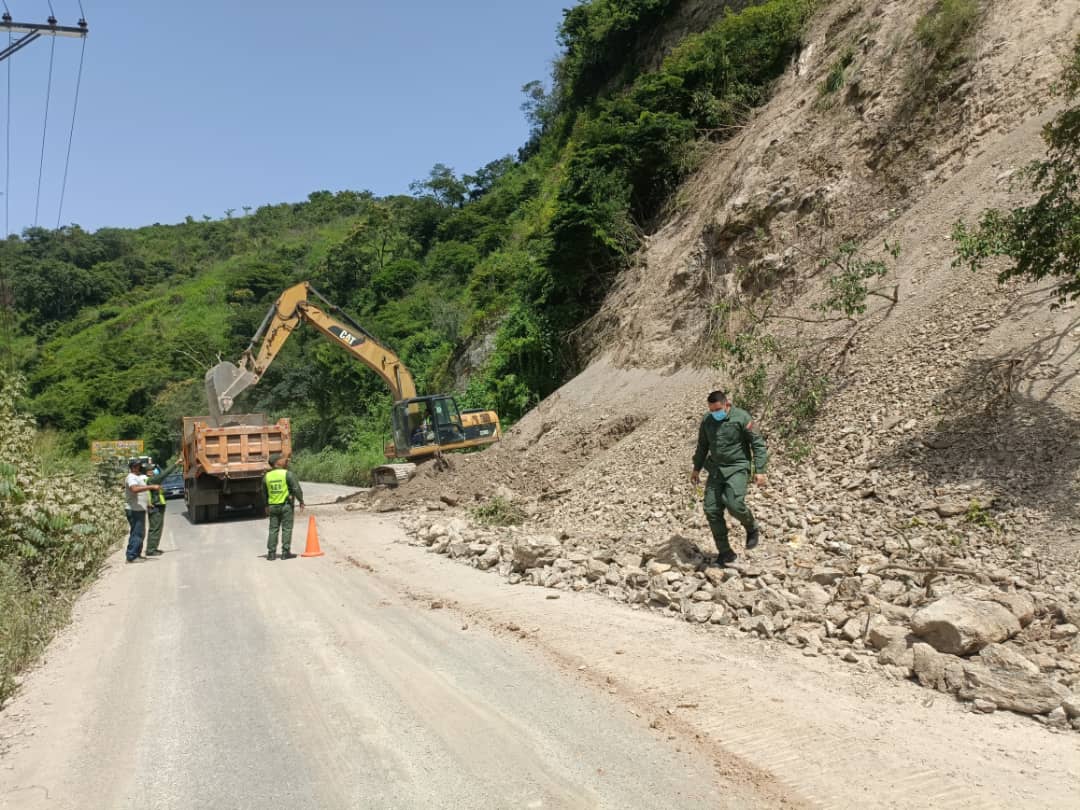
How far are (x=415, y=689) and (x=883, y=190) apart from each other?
1268 cm

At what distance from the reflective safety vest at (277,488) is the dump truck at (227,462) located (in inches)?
216

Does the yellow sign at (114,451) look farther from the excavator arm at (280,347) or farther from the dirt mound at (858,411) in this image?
the dirt mound at (858,411)

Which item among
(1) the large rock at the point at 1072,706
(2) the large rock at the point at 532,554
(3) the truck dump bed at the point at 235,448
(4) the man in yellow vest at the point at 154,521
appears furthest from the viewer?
(3) the truck dump bed at the point at 235,448

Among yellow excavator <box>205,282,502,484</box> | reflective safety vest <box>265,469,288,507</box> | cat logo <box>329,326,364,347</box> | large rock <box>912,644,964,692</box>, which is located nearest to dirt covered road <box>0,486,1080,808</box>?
large rock <box>912,644,964,692</box>

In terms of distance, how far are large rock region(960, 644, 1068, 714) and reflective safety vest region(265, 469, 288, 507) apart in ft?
29.5

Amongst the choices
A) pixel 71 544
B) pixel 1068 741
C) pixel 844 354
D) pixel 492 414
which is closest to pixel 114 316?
pixel 492 414

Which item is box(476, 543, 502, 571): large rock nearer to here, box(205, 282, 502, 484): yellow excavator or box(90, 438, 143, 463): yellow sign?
box(205, 282, 502, 484): yellow excavator

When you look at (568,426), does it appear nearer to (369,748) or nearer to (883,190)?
(883,190)

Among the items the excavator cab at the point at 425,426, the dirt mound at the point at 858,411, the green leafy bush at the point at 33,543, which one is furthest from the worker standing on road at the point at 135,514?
the excavator cab at the point at 425,426

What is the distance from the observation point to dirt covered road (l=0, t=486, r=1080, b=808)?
3.76 m

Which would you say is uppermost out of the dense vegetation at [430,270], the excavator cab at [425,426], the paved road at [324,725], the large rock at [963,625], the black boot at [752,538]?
the dense vegetation at [430,270]

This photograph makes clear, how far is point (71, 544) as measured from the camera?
10.6m

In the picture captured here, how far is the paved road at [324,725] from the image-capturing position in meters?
3.83

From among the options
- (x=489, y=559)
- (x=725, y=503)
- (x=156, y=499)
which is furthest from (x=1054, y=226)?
(x=156, y=499)
